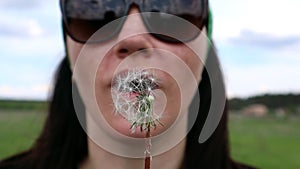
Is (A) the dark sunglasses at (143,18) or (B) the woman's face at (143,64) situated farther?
(A) the dark sunglasses at (143,18)

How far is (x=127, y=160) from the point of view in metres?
1.22

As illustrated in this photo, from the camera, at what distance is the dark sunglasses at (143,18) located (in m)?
1.18

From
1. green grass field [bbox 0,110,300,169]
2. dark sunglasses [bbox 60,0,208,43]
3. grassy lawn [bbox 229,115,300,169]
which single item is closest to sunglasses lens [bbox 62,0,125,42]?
dark sunglasses [bbox 60,0,208,43]

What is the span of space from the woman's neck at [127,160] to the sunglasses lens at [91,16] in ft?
0.82

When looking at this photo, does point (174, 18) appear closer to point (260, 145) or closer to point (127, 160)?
point (127, 160)

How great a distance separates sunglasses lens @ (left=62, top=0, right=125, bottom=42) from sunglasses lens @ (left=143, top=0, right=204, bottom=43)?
0.06 metres

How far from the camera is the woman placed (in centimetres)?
110

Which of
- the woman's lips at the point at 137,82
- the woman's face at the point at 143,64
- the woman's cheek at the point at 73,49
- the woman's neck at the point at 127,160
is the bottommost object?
the woman's neck at the point at 127,160

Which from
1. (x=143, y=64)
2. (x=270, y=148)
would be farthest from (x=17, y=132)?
(x=143, y=64)

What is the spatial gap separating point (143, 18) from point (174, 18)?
7 cm

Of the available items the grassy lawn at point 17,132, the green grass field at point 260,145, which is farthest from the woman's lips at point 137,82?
the green grass field at point 260,145

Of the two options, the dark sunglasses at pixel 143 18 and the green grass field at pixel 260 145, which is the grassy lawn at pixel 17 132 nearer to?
the green grass field at pixel 260 145

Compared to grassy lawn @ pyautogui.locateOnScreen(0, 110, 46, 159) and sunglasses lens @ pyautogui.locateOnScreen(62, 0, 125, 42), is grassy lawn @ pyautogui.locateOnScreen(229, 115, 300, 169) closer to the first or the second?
grassy lawn @ pyautogui.locateOnScreen(0, 110, 46, 159)

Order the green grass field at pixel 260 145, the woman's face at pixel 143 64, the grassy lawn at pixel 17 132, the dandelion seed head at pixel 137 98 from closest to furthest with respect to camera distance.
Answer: the dandelion seed head at pixel 137 98 → the woman's face at pixel 143 64 → the grassy lawn at pixel 17 132 → the green grass field at pixel 260 145
